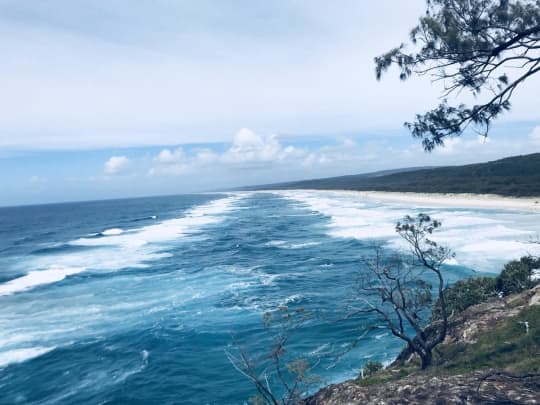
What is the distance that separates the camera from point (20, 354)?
1736 centimetres

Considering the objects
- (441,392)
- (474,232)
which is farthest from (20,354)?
(474,232)

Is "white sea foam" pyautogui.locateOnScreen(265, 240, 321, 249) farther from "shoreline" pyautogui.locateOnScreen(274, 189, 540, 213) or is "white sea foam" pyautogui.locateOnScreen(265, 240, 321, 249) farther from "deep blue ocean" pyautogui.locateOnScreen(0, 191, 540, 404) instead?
"shoreline" pyautogui.locateOnScreen(274, 189, 540, 213)

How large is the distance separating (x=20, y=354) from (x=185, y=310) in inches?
303

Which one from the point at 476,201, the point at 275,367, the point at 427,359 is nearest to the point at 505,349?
the point at 427,359

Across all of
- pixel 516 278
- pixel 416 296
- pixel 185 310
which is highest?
pixel 416 296

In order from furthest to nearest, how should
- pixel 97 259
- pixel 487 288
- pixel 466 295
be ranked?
pixel 97 259 < pixel 487 288 < pixel 466 295

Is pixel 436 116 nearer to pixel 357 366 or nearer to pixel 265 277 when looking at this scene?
pixel 357 366

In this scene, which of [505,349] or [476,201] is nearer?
[505,349]

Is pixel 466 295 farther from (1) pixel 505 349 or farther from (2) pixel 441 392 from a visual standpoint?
(2) pixel 441 392

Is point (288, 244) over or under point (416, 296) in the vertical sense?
under

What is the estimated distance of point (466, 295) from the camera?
46.1 ft

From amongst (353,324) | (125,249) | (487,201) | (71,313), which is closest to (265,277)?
(353,324)

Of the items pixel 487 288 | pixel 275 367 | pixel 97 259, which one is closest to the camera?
pixel 487 288

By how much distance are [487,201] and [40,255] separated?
2385 inches
